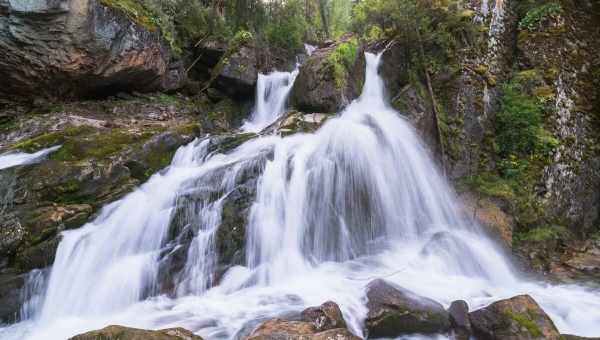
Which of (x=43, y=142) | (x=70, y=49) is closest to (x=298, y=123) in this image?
(x=43, y=142)

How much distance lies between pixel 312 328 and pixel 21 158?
5.94m

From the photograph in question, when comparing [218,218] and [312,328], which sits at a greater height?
[218,218]

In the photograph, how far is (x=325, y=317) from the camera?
3.77 m

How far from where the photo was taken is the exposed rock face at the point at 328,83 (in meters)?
8.73

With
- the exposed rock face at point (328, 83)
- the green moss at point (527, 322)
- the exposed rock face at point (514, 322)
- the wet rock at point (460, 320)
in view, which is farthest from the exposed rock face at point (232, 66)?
the green moss at point (527, 322)

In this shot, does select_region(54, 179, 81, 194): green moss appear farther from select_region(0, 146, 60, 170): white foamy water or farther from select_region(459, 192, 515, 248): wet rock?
select_region(459, 192, 515, 248): wet rock

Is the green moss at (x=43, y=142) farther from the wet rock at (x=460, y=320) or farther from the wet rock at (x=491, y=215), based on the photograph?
the wet rock at (x=491, y=215)

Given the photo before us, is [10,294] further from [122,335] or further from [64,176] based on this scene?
[122,335]

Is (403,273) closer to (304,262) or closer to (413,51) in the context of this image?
(304,262)

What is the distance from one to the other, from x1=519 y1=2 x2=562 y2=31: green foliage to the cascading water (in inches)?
188

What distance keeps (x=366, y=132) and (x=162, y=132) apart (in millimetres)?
4379

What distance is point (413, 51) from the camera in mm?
9656

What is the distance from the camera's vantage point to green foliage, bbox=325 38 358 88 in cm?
879

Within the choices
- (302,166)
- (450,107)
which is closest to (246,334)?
(302,166)
